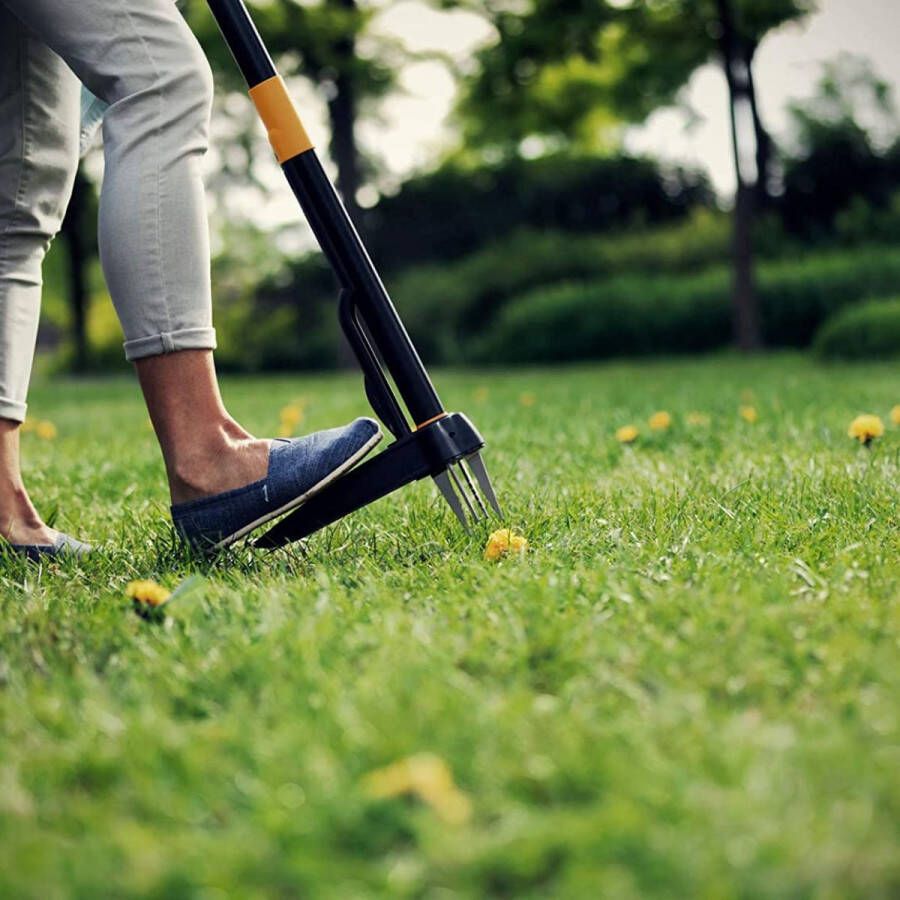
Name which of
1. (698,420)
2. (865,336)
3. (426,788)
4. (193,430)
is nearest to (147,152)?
(193,430)

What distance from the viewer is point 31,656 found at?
1486 millimetres

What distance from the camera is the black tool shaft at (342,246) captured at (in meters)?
2.06

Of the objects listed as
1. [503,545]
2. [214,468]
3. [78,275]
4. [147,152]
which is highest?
[78,275]

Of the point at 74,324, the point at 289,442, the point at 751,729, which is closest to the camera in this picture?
the point at 751,729

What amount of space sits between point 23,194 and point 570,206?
15114 mm

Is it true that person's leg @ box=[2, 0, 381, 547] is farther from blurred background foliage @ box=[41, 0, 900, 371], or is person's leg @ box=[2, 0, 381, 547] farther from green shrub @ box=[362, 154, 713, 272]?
green shrub @ box=[362, 154, 713, 272]

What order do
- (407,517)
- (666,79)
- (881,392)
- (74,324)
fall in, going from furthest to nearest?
(74,324)
(666,79)
(881,392)
(407,517)

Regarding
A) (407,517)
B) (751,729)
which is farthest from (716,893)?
(407,517)

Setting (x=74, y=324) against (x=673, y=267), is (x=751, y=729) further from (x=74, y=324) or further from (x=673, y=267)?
(x=74, y=324)

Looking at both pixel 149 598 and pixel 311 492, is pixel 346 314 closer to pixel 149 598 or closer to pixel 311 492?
pixel 311 492

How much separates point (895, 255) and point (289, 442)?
12.3 m

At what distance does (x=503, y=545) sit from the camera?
1935mm

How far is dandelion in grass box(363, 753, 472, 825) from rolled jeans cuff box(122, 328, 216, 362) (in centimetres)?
110

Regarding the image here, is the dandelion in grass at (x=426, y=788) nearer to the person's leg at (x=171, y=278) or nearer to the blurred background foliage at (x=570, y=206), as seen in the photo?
the person's leg at (x=171, y=278)
